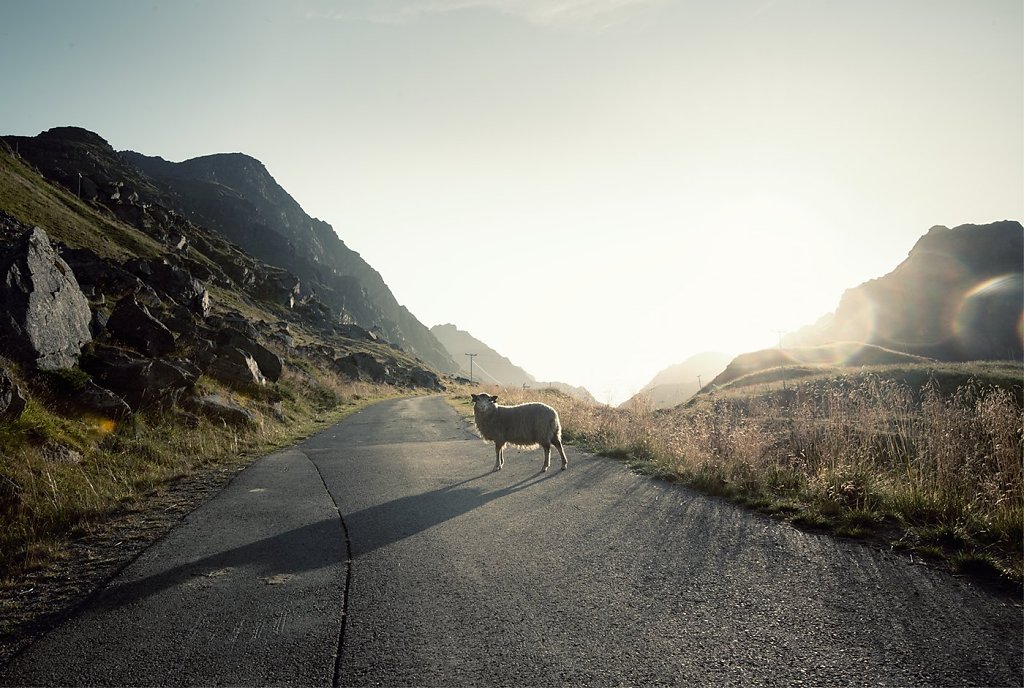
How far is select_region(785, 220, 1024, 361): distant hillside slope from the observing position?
96.0 metres

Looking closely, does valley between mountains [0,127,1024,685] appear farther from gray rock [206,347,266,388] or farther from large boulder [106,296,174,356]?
gray rock [206,347,266,388]

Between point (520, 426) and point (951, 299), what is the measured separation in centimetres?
13854

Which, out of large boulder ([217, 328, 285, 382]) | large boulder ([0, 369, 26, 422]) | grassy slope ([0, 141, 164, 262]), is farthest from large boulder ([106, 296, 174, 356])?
grassy slope ([0, 141, 164, 262])

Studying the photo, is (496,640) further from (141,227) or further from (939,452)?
(141,227)

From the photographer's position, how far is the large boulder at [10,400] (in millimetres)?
8500

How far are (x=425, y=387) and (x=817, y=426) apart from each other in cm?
5932

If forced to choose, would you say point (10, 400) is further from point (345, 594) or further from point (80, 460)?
point (345, 594)

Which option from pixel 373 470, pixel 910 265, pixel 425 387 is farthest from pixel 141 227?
pixel 910 265

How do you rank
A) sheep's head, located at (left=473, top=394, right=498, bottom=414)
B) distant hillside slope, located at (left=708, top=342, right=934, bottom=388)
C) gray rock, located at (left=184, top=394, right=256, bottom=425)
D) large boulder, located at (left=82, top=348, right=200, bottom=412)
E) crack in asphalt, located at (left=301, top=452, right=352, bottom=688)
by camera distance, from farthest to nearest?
distant hillside slope, located at (left=708, top=342, right=934, bottom=388)
gray rock, located at (left=184, top=394, right=256, bottom=425)
large boulder, located at (left=82, top=348, right=200, bottom=412)
sheep's head, located at (left=473, top=394, right=498, bottom=414)
crack in asphalt, located at (left=301, top=452, right=352, bottom=688)

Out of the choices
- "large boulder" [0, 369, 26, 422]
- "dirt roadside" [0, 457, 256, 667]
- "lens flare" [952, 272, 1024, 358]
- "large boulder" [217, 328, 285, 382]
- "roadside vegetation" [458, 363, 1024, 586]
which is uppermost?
"lens flare" [952, 272, 1024, 358]

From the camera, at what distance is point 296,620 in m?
3.94

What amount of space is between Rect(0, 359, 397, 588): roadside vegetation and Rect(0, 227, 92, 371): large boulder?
557 mm

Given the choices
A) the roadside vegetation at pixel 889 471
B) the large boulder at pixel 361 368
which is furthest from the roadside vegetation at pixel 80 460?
the large boulder at pixel 361 368

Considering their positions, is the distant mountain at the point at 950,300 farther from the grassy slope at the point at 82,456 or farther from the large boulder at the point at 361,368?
the grassy slope at the point at 82,456
